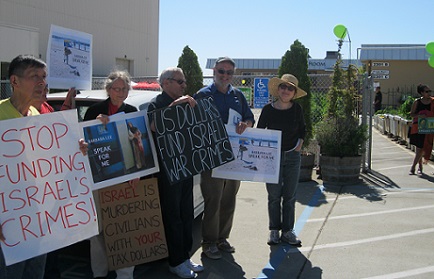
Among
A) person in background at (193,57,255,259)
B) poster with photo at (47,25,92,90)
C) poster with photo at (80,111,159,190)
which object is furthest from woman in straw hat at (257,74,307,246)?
poster with photo at (47,25,92,90)

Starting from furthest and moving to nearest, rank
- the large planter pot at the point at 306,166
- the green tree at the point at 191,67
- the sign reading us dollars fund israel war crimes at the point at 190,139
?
the green tree at the point at 191,67
the large planter pot at the point at 306,166
the sign reading us dollars fund israel war crimes at the point at 190,139

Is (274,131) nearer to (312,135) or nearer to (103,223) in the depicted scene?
(103,223)

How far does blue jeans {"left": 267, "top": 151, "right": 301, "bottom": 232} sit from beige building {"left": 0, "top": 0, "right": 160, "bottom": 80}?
16051 millimetres

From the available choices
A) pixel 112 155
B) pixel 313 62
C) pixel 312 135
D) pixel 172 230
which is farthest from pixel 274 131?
pixel 313 62

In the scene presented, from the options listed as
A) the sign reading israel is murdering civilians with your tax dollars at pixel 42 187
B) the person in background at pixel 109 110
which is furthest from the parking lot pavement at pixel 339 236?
the sign reading israel is murdering civilians with your tax dollars at pixel 42 187

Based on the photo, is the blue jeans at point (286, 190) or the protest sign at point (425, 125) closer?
the blue jeans at point (286, 190)

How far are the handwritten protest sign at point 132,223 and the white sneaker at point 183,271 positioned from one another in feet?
0.63

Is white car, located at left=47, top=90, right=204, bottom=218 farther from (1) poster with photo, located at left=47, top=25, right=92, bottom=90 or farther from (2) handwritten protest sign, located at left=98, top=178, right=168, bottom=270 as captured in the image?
(2) handwritten protest sign, located at left=98, top=178, right=168, bottom=270

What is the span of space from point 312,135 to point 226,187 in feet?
15.0

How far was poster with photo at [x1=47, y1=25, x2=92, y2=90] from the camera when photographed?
4184mm

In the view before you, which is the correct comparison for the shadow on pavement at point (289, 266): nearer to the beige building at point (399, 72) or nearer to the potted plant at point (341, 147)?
the potted plant at point (341, 147)

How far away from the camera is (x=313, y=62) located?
34.6 metres

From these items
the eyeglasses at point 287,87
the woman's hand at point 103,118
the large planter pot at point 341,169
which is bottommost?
the large planter pot at point 341,169

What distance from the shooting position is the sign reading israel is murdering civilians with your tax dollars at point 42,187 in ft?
8.86
